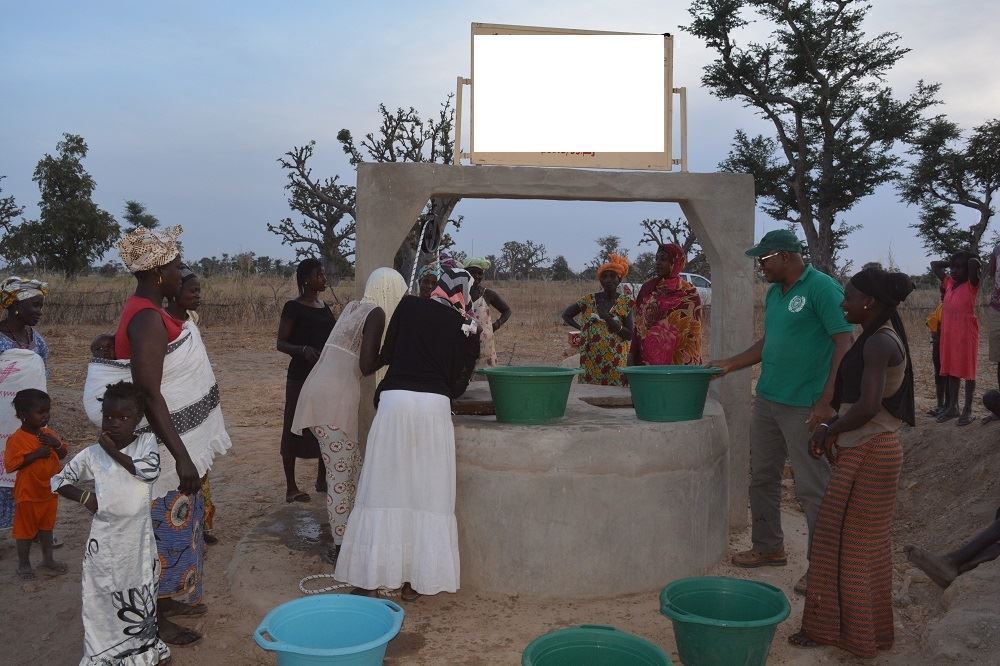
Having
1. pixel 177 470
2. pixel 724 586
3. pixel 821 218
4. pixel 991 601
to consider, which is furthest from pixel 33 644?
pixel 821 218

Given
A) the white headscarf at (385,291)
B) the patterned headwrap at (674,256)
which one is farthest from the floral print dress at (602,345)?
the white headscarf at (385,291)

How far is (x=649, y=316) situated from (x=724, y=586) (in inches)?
86.4

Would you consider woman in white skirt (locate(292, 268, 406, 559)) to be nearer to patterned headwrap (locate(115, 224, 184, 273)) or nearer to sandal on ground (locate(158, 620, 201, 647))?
sandal on ground (locate(158, 620, 201, 647))

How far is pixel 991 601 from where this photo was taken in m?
3.29

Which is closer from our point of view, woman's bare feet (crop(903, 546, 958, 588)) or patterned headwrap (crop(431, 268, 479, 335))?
patterned headwrap (crop(431, 268, 479, 335))

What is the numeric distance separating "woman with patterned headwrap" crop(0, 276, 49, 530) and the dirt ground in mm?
408

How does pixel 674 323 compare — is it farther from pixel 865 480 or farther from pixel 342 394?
pixel 342 394

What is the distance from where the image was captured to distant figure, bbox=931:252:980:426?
6.82 metres

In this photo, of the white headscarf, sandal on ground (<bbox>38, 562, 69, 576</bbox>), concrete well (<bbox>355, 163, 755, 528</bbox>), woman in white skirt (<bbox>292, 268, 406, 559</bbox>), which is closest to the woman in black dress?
concrete well (<bbox>355, 163, 755, 528</bbox>)

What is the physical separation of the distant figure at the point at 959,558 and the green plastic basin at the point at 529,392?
1.85 meters

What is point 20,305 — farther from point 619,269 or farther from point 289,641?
point 619,269

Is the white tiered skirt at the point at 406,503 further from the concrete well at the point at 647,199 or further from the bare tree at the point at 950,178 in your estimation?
the bare tree at the point at 950,178

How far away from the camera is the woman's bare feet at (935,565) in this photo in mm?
3682

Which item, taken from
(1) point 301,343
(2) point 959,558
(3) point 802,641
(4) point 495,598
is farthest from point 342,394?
(2) point 959,558
